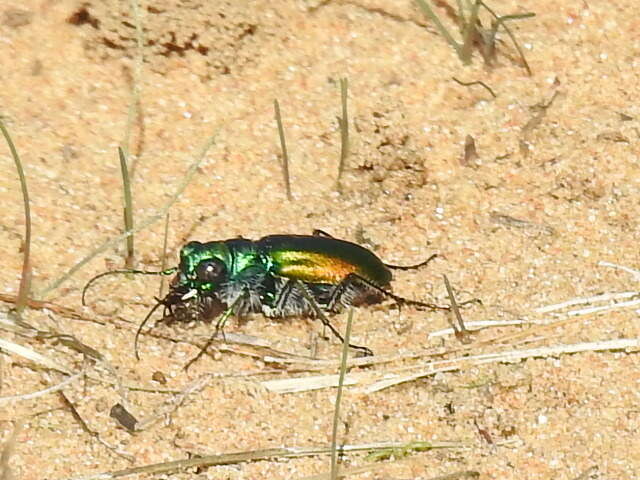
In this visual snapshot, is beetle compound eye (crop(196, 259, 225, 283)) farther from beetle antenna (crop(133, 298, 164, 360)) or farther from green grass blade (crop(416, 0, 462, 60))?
green grass blade (crop(416, 0, 462, 60))

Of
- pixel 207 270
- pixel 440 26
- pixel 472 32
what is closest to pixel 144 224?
pixel 207 270

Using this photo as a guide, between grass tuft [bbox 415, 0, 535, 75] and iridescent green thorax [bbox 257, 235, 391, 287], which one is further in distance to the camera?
grass tuft [bbox 415, 0, 535, 75]

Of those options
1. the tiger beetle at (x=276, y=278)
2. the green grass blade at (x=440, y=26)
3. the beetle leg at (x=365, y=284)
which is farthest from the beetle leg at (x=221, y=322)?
the green grass blade at (x=440, y=26)

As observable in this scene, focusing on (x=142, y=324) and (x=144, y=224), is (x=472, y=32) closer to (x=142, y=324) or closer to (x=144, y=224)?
(x=144, y=224)

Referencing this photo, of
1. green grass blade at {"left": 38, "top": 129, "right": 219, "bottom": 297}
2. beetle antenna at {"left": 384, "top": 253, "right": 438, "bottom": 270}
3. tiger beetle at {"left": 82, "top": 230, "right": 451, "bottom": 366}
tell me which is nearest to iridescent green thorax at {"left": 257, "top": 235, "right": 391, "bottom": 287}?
tiger beetle at {"left": 82, "top": 230, "right": 451, "bottom": 366}

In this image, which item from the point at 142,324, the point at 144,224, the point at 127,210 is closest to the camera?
the point at 142,324

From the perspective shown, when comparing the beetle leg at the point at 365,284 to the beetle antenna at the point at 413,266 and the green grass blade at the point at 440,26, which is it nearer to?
the beetle antenna at the point at 413,266

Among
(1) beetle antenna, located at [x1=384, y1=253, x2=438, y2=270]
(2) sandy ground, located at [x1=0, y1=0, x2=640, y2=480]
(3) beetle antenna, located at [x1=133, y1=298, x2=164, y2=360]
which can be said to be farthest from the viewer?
(1) beetle antenna, located at [x1=384, y1=253, x2=438, y2=270]

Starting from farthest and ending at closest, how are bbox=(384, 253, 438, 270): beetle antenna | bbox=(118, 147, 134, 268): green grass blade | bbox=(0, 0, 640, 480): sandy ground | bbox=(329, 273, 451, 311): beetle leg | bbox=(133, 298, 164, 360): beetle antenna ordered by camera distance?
bbox=(384, 253, 438, 270): beetle antenna → bbox=(329, 273, 451, 311): beetle leg → bbox=(118, 147, 134, 268): green grass blade → bbox=(133, 298, 164, 360): beetle antenna → bbox=(0, 0, 640, 480): sandy ground
